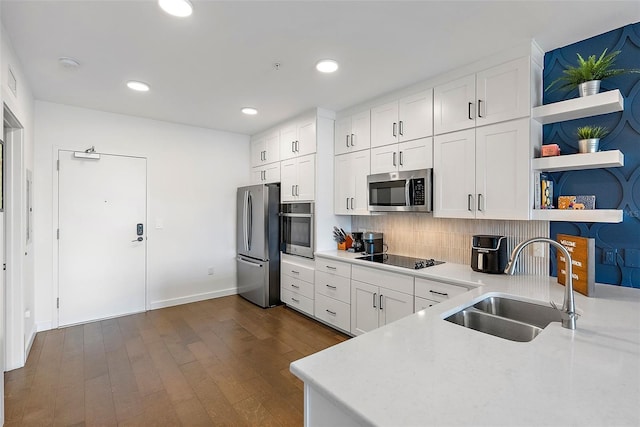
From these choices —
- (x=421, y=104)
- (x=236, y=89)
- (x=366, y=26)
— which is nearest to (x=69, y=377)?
(x=236, y=89)

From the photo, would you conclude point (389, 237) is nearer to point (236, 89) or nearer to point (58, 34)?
point (236, 89)

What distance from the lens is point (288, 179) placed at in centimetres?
412

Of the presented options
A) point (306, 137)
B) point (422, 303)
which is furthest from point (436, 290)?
point (306, 137)

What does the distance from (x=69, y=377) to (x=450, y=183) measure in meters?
3.49

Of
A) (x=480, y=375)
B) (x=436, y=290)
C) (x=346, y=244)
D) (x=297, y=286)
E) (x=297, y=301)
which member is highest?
(x=346, y=244)

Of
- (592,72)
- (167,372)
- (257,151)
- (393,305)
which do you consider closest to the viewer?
(592,72)

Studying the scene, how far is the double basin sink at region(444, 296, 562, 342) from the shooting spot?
4.89ft

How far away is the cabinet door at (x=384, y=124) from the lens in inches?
122

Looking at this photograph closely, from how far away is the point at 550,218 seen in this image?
216 cm

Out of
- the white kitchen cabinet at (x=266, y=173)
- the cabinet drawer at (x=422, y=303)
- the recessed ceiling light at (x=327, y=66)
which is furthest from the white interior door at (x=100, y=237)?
the cabinet drawer at (x=422, y=303)

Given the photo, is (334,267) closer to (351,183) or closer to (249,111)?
(351,183)

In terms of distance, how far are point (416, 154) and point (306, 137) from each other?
1432mm

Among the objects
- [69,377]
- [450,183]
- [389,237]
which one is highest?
[450,183]

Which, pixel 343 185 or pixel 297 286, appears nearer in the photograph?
pixel 343 185
